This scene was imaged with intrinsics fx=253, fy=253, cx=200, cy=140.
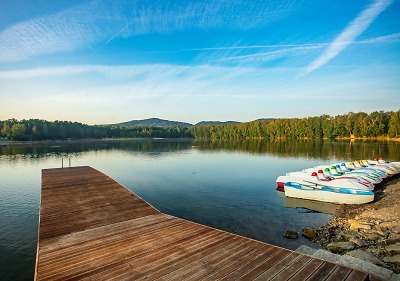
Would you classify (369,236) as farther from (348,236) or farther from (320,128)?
(320,128)

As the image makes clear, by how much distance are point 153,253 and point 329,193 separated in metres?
16.0

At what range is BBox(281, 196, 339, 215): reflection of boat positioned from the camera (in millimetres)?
17427

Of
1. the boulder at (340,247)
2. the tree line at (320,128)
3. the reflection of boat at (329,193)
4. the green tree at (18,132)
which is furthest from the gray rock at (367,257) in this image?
Result: the green tree at (18,132)

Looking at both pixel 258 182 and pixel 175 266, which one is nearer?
pixel 175 266

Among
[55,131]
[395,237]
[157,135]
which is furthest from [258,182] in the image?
[157,135]

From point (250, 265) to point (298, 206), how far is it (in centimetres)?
1337

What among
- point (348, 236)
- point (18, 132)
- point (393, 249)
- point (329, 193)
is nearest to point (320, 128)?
point (329, 193)

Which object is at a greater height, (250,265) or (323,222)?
(250,265)

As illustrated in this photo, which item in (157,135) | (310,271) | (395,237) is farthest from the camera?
(157,135)

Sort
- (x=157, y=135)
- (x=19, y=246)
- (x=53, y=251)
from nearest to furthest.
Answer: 1. (x=53, y=251)
2. (x=19, y=246)
3. (x=157, y=135)

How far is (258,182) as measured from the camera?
26.2 metres

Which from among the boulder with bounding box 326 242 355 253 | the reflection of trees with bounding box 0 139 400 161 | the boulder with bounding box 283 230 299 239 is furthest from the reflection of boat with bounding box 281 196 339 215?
the reflection of trees with bounding box 0 139 400 161

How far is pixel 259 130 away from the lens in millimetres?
147625

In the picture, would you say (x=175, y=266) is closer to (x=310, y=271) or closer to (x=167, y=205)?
(x=310, y=271)
